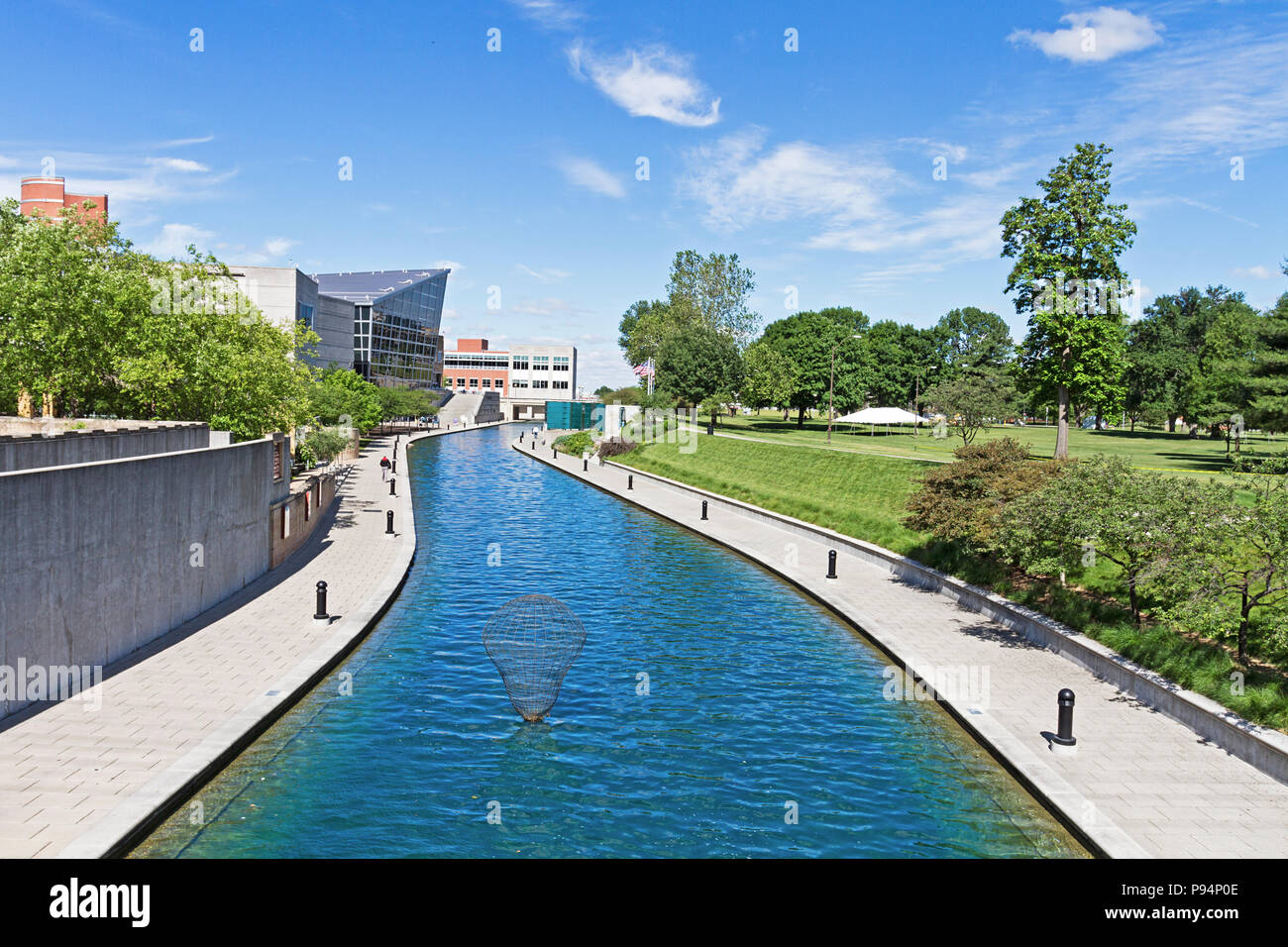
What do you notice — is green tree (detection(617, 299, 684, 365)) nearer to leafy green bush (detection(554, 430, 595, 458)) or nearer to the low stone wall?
leafy green bush (detection(554, 430, 595, 458))

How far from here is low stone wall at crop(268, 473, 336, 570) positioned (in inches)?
914

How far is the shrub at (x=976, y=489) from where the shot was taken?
20938 millimetres

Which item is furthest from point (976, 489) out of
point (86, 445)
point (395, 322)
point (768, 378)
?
point (395, 322)

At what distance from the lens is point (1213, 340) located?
7756cm

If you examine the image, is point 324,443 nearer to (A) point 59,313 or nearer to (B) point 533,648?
(A) point 59,313

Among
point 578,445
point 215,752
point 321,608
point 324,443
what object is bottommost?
point 215,752

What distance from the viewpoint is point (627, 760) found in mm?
12148

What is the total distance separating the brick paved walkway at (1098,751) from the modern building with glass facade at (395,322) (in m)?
99.9

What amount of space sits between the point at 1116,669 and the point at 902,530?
1297 centimetres

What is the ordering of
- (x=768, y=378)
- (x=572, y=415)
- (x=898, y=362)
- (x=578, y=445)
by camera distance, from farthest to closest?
(x=572, y=415) < (x=898, y=362) < (x=768, y=378) < (x=578, y=445)

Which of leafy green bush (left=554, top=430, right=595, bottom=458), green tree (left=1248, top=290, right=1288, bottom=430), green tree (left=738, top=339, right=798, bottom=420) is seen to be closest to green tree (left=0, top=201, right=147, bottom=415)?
leafy green bush (left=554, top=430, right=595, bottom=458)

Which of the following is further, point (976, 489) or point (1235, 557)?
point (976, 489)

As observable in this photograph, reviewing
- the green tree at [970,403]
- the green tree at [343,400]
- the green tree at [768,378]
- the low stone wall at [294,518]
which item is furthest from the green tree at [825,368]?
the low stone wall at [294,518]

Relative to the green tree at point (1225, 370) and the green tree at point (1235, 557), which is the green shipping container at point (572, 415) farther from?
the green tree at point (1235, 557)
